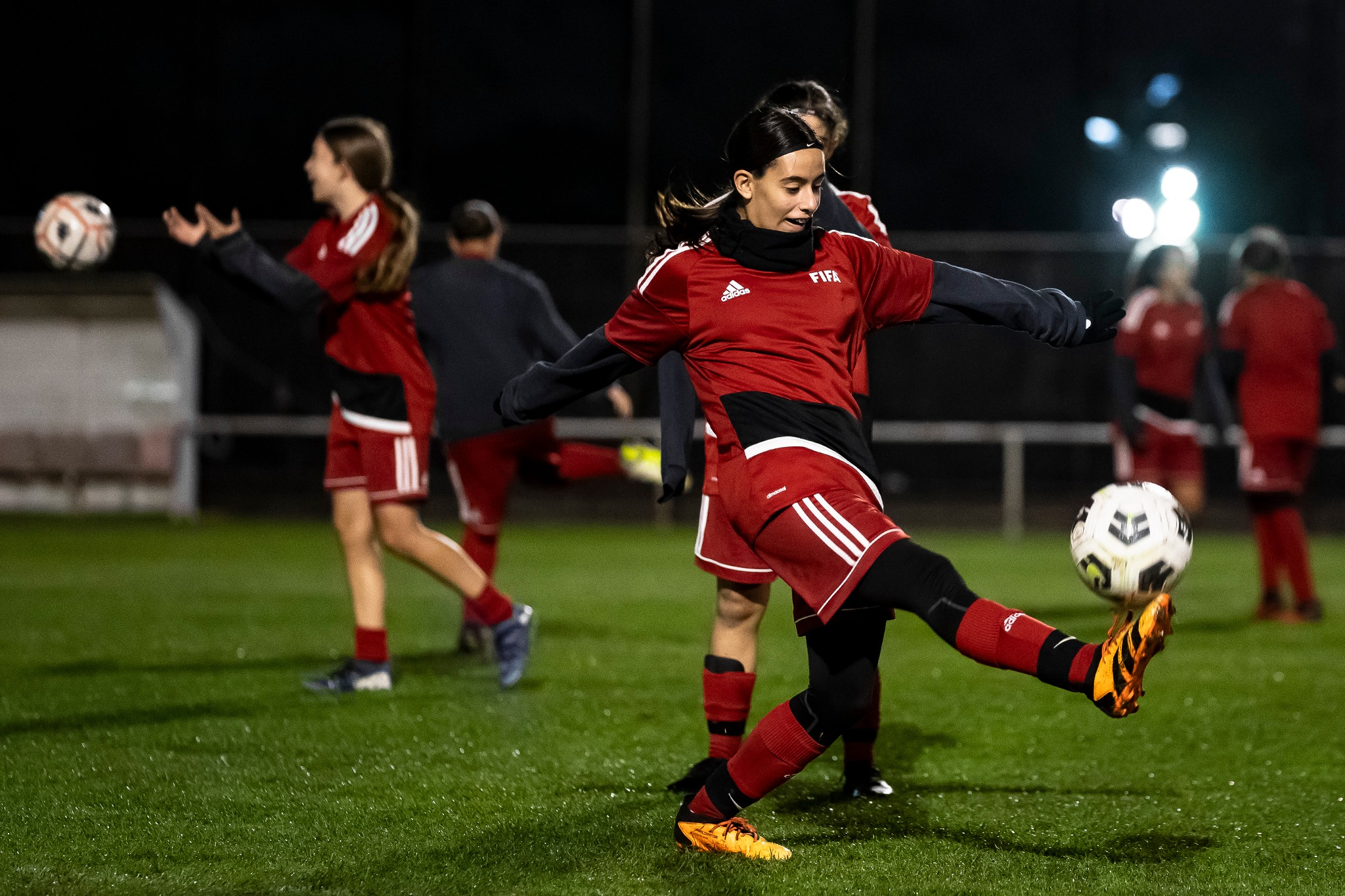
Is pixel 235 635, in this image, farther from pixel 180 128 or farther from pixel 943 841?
pixel 180 128

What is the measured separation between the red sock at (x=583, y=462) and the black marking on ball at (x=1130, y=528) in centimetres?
362

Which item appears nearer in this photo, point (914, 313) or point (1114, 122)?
point (914, 313)

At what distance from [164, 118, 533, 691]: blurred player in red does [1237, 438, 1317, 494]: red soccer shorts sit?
14.5 ft

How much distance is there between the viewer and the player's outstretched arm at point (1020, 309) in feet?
10.2

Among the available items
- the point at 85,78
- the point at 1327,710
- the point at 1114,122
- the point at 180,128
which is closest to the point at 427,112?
the point at 180,128

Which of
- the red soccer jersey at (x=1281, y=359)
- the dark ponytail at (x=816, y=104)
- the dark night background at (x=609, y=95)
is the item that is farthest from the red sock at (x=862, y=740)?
the dark night background at (x=609, y=95)

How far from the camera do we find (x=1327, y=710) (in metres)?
5.07

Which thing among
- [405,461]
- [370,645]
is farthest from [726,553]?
[370,645]

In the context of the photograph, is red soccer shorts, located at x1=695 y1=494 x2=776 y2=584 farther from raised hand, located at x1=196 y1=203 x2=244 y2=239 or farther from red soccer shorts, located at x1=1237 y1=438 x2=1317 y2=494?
red soccer shorts, located at x1=1237 y1=438 x2=1317 y2=494

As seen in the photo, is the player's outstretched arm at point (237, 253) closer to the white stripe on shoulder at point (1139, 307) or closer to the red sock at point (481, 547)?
the red sock at point (481, 547)

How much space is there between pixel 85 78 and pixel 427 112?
4655 millimetres

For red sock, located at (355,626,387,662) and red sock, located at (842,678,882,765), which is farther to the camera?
red sock, located at (355,626,387,662)

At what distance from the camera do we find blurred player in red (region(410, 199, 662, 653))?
6.23 metres

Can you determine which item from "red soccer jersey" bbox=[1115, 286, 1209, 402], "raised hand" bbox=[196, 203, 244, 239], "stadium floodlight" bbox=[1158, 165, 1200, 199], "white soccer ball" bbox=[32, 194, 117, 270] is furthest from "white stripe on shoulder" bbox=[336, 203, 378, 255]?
"stadium floodlight" bbox=[1158, 165, 1200, 199]
